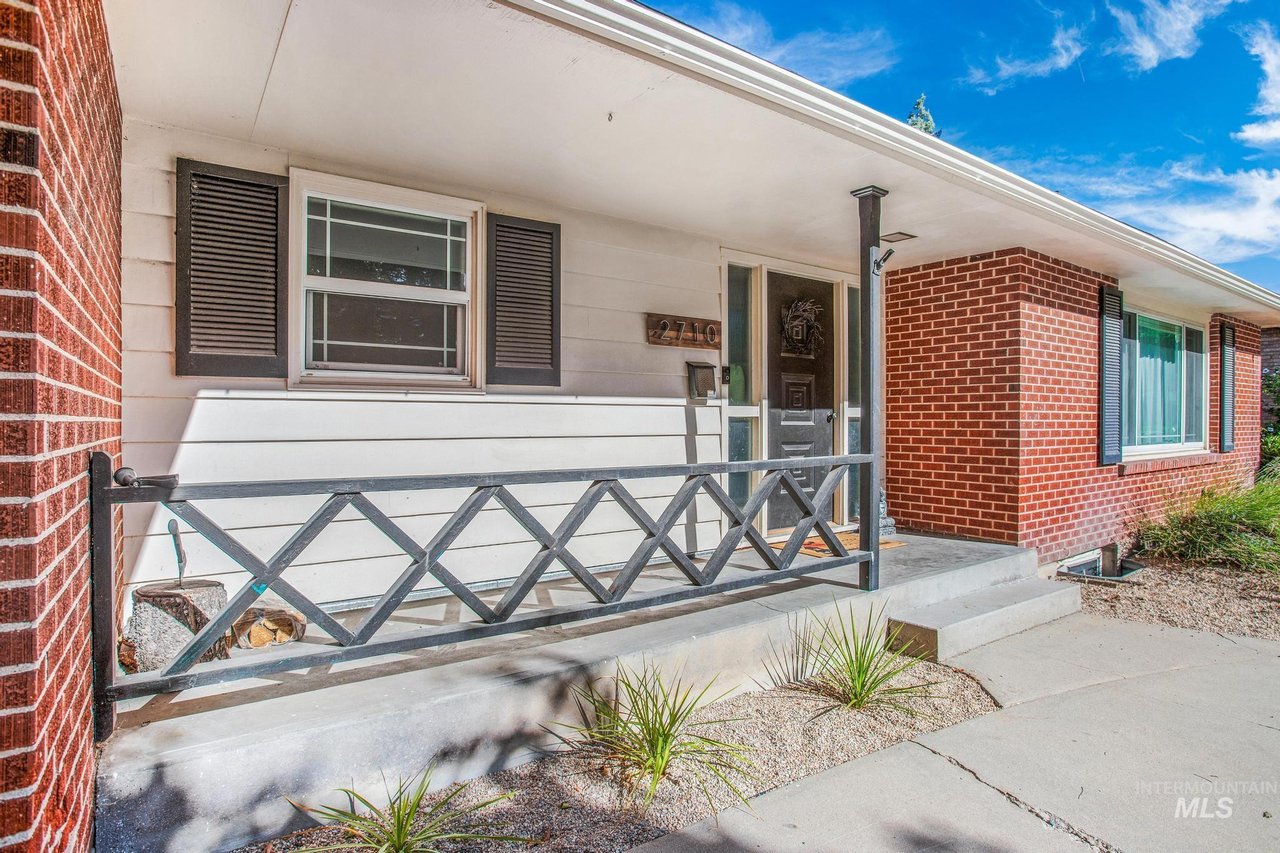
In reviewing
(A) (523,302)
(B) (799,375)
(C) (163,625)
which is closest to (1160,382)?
(B) (799,375)

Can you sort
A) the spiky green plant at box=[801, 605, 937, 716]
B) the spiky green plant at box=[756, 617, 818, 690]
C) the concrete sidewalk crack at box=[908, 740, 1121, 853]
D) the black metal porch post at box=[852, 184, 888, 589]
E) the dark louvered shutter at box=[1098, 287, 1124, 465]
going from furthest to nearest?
the dark louvered shutter at box=[1098, 287, 1124, 465]
the black metal porch post at box=[852, 184, 888, 589]
the spiky green plant at box=[756, 617, 818, 690]
the spiky green plant at box=[801, 605, 937, 716]
the concrete sidewalk crack at box=[908, 740, 1121, 853]

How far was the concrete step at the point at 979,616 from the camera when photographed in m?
3.52

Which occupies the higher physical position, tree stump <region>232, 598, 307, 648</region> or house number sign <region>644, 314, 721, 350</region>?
house number sign <region>644, 314, 721, 350</region>

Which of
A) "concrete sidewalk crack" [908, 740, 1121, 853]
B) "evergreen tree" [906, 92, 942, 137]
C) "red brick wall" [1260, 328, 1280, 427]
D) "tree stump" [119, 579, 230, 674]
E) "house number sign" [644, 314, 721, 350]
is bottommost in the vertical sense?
"concrete sidewalk crack" [908, 740, 1121, 853]

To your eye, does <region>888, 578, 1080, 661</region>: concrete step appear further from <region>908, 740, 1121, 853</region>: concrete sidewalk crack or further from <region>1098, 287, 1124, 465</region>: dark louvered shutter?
<region>1098, 287, 1124, 465</region>: dark louvered shutter

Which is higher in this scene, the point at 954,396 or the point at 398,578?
the point at 954,396

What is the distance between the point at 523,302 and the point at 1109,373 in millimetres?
4692

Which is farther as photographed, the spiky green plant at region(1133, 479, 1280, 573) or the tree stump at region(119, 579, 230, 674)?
the spiky green plant at region(1133, 479, 1280, 573)

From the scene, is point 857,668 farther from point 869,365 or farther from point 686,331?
point 686,331

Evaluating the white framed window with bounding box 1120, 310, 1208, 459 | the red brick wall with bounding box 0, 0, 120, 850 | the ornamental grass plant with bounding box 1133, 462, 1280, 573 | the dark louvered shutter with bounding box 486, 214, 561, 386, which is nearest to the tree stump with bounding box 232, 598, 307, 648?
the red brick wall with bounding box 0, 0, 120, 850

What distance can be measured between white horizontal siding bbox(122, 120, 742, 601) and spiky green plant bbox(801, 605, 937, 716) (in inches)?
47.5

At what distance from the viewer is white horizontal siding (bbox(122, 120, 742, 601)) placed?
2.80 m

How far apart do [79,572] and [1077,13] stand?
11.5 meters

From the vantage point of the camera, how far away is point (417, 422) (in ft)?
11.1
